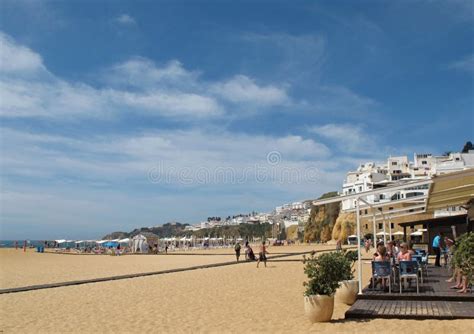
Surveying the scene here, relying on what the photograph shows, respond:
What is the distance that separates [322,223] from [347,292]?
80.2 m

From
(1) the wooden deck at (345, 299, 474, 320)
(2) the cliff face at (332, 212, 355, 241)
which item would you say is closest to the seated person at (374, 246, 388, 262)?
(1) the wooden deck at (345, 299, 474, 320)

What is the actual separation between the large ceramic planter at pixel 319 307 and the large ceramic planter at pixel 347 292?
1661 millimetres

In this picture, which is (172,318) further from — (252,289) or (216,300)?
(252,289)

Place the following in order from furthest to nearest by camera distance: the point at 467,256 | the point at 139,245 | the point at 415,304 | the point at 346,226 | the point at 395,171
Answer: the point at 395,171 < the point at 346,226 < the point at 139,245 < the point at 415,304 < the point at 467,256

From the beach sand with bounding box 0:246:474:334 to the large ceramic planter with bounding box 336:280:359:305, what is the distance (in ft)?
0.57

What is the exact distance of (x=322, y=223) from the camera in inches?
3447

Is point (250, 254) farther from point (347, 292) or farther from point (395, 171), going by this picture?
point (395, 171)

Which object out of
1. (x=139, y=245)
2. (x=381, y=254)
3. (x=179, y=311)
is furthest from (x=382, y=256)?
(x=139, y=245)

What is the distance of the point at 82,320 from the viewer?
8.69 m

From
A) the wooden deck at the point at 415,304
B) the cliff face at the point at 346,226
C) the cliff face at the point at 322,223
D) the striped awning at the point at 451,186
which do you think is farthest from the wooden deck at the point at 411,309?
the cliff face at the point at 322,223

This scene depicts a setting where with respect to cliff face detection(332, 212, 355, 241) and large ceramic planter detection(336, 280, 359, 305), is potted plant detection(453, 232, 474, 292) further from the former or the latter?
cliff face detection(332, 212, 355, 241)

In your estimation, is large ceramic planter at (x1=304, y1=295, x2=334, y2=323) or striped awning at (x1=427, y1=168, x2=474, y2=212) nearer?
large ceramic planter at (x1=304, y1=295, x2=334, y2=323)

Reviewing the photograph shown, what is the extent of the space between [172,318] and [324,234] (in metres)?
78.3

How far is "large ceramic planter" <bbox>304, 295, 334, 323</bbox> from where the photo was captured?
7.39 metres
